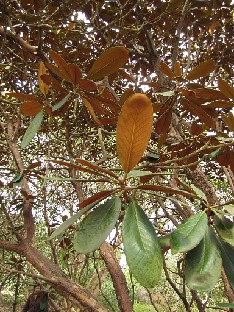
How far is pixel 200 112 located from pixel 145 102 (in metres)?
0.53

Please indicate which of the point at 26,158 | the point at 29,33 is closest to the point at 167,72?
the point at 29,33

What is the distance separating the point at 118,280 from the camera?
145 centimetres

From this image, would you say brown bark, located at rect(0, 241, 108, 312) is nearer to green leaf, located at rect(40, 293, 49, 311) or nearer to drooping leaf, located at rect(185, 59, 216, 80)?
green leaf, located at rect(40, 293, 49, 311)

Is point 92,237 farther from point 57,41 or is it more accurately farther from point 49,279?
point 57,41

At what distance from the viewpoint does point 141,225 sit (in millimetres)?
513

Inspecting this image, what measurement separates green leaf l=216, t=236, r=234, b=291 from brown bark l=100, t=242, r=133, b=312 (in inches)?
35.8

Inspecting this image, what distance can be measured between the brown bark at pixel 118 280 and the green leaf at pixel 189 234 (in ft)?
3.17

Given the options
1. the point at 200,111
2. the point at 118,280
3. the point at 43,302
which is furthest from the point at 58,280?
the point at 200,111

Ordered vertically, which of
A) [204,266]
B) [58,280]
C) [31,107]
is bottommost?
[204,266]

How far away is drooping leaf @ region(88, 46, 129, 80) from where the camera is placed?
0.68 m

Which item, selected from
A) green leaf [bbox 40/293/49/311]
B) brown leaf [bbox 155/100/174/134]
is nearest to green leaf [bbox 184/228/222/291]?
brown leaf [bbox 155/100/174/134]

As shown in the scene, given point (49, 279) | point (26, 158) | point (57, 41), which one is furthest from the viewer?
point (26, 158)

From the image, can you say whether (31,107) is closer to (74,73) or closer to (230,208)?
(74,73)

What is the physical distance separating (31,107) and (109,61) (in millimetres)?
295
